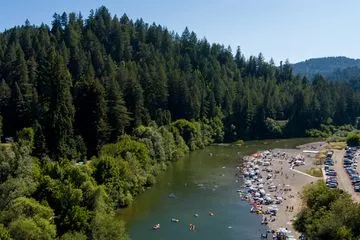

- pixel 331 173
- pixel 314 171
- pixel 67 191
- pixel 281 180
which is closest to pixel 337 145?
pixel 314 171

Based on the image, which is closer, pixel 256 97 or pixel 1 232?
pixel 1 232

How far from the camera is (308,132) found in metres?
137

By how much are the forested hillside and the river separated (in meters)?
2.64

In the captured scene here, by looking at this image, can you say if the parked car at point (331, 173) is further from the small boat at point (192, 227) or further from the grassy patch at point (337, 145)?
the small boat at point (192, 227)

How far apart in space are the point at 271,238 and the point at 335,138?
7997 cm

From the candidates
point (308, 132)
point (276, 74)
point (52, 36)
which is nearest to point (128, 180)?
point (52, 36)

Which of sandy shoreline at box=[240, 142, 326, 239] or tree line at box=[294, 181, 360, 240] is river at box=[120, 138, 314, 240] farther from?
tree line at box=[294, 181, 360, 240]

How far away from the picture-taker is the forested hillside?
1860 inches

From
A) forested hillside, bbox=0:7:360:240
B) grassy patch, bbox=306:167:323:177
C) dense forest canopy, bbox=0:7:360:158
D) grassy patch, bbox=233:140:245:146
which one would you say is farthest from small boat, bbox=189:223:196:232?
grassy patch, bbox=233:140:245:146

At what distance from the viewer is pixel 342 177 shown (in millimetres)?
79500

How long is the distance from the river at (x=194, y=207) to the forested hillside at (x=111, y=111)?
264 centimetres

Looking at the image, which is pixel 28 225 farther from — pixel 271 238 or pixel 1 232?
pixel 271 238

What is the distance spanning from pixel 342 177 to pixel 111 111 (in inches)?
1603

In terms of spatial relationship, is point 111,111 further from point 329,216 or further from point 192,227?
point 329,216
